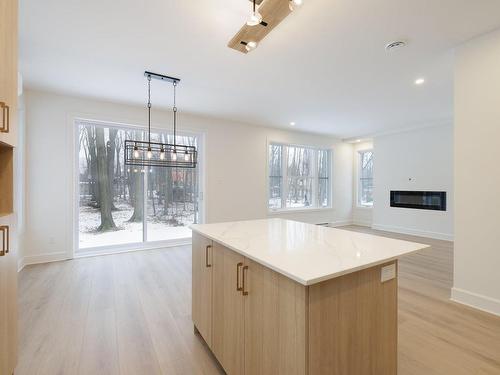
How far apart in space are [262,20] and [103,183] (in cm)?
408

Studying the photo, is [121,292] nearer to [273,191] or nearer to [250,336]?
[250,336]

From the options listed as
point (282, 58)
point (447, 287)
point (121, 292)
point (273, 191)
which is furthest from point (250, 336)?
point (273, 191)

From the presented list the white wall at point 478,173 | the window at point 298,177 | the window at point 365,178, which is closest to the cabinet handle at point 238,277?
the white wall at point 478,173

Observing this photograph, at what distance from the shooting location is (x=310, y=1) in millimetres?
1904

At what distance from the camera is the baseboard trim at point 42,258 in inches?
145

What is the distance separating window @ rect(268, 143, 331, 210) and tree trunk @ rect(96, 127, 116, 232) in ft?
11.9

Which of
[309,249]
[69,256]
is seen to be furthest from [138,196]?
[309,249]

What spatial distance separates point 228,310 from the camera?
5.07 feet

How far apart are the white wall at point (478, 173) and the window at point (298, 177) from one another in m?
4.12

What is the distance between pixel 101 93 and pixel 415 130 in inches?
266

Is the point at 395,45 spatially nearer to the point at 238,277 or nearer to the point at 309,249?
the point at 309,249

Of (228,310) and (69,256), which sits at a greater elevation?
(228,310)

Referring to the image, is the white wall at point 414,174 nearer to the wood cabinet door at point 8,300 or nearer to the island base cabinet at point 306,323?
the island base cabinet at point 306,323

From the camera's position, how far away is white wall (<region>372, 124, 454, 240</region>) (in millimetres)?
5418
